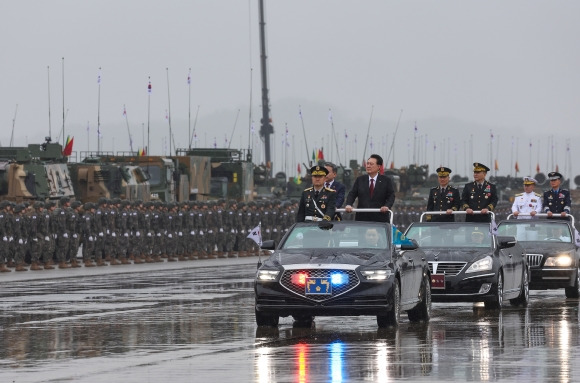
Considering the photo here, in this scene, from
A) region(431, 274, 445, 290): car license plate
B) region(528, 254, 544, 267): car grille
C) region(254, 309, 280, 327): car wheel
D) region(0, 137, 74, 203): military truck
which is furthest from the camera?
region(0, 137, 74, 203): military truck

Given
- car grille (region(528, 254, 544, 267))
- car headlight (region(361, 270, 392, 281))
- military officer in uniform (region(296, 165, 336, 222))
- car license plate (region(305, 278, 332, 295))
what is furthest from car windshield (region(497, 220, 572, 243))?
car license plate (region(305, 278, 332, 295))

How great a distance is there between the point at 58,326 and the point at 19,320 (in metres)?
1.32

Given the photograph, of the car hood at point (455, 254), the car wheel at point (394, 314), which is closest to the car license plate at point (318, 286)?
the car wheel at point (394, 314)

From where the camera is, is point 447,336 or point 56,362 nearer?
point 56,362

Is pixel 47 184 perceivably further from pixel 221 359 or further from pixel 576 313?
pixel 221 359

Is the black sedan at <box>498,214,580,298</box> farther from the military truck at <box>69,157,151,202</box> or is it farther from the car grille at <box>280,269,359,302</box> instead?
the military truck at <box>69,157,151,202</box>

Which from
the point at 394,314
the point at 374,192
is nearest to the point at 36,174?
the point at 374,192

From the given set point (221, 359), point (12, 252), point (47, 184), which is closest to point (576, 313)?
point (221, 359)

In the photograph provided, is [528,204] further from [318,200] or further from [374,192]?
[318,200]

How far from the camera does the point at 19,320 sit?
20500 mm

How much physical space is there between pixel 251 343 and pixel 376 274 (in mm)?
2060

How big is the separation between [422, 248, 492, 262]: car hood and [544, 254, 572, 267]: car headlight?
3.75 meters

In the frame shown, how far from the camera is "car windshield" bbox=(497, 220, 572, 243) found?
26156 mm

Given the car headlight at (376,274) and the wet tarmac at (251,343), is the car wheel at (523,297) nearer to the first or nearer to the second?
the wet tarmac at (251,343)
